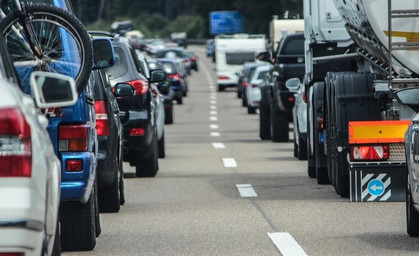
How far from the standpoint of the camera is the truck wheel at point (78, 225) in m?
10.8

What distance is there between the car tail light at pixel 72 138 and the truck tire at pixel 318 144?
24.1ft

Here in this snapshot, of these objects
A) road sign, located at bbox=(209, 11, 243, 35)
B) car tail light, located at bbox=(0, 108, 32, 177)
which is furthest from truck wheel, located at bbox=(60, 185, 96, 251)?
road sign, located at bbox=(209, 11, 243, 35)

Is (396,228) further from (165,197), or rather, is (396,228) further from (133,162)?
(133,162)

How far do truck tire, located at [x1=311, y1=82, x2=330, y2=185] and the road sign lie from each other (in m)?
107

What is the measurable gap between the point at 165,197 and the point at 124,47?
7.50 feet

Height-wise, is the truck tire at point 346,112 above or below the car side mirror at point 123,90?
below

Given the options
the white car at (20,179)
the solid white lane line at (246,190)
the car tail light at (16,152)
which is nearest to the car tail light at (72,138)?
the white car at (20,179)

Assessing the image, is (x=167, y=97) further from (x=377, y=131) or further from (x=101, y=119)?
(x=101, y=119)

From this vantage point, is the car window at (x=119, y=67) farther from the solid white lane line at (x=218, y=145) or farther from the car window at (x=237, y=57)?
the car window at (x=237, y=57)

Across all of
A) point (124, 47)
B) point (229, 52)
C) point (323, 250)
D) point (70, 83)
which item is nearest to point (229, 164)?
point (124, 47)

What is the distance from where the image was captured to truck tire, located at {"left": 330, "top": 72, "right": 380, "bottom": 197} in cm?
1544

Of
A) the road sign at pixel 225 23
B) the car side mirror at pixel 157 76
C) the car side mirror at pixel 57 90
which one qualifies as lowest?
the road sign at pixel 225 23

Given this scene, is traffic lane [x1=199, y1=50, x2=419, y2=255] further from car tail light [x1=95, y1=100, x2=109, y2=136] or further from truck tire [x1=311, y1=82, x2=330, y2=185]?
car tail light [x1=95, y1=100, x2=109, y2=136]

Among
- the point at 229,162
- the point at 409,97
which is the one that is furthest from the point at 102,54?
the point at 229,162
